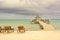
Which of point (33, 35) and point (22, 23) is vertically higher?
point (22, 23)

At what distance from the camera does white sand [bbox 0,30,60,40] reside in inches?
177

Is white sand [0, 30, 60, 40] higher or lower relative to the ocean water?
lower

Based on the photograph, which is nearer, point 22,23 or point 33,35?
point 33,35

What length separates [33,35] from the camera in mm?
4754

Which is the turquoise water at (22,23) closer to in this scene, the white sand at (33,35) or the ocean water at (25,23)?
the ocean water at (25,23)

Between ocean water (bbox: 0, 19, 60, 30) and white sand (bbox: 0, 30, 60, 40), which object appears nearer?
white sand (bbox: 0, 30, 60, 40)

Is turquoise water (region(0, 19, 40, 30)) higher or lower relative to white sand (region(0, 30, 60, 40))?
higher

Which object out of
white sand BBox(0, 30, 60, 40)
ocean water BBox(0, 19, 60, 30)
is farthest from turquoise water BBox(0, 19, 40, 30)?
white sand BBox(0, 30, 60, 40)

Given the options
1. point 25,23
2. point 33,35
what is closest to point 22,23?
point 25,23

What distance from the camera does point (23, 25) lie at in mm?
4918

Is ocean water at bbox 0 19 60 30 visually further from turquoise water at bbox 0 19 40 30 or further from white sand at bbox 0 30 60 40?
white sand at bbox 0 30 60 40

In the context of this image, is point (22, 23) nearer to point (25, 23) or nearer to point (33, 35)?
point (25, 23)

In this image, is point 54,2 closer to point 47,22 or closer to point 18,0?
point 47,22

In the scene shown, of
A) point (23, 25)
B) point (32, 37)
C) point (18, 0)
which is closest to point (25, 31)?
point (23, 25)
